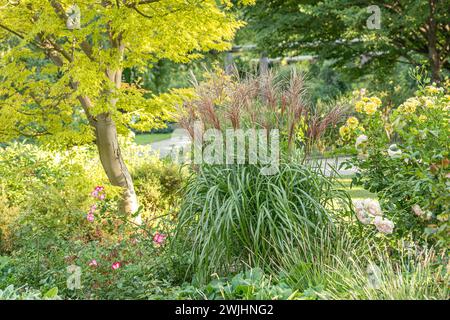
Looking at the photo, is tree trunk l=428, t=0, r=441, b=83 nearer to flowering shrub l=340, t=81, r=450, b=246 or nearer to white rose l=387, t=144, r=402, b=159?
flowering shrub l=340, t=81, r=450, b=246

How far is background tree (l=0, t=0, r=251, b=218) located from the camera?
19.8 feet

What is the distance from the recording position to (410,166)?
15.1ft

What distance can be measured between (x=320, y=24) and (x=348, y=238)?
33.1ft

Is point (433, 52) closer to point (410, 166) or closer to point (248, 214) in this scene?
point (410, 166)

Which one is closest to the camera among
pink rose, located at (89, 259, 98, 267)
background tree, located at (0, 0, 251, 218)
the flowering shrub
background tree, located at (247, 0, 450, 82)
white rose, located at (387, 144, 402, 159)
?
the flowering shrub

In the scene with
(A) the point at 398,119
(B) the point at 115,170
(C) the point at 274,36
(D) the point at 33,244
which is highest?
(C) the point at 274,36

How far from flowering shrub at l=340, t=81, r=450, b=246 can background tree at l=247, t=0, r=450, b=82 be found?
6.93 m

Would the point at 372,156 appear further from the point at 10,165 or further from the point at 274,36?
the point at 274,36

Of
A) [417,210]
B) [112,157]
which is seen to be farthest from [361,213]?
[112,157]

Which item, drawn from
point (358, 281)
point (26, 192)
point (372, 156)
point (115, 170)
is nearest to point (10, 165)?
point (26, 192)

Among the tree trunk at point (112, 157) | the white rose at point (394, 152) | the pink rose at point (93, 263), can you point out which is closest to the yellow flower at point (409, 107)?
the white rose at point (394, 152)

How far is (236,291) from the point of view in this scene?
3609 millimetres

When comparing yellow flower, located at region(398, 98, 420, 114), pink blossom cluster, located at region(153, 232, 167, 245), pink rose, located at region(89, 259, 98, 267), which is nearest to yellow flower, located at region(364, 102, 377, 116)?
yellow flower, located at region(398, 98, 420, 114)
